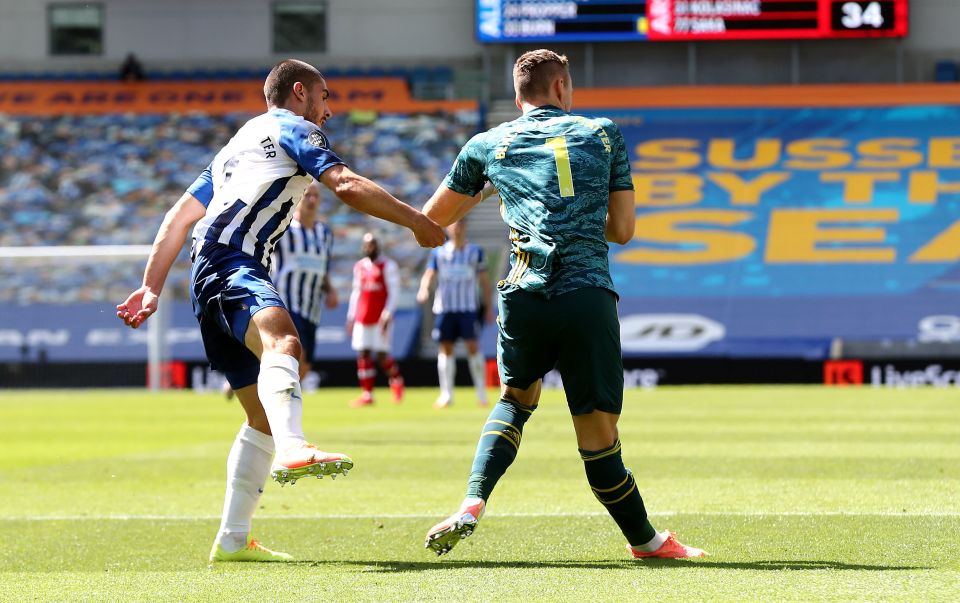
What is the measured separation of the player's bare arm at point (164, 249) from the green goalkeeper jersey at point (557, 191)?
125 centimetres

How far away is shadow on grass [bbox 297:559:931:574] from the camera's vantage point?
5098mm

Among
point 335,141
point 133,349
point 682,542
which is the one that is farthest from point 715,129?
point 682,542

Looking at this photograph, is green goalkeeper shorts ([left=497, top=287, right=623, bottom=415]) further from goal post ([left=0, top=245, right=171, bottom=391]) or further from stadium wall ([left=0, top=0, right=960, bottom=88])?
stadium wall ([left=0, top=0, right=960, bottom=88])

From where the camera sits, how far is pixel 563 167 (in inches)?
204

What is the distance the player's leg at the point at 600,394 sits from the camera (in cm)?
512

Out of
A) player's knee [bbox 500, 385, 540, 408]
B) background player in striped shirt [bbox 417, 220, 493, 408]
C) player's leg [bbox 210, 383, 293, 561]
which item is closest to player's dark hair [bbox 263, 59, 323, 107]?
player's leg [bbox 210, 383, 293, 561]

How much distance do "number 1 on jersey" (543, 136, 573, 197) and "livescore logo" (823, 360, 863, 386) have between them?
20302 millimetres

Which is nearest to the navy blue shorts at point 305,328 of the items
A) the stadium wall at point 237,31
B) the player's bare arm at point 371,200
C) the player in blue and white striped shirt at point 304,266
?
the player in blue and white striped shirt at point 304,266

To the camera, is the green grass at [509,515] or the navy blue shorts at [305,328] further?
the navy blue shorts at [305,328]

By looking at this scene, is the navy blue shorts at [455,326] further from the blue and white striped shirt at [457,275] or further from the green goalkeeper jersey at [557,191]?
the green goalkeeper jersey at [557,191]

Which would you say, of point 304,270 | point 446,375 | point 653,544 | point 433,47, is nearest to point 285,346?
point 653,544

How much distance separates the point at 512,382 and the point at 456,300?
13308mm

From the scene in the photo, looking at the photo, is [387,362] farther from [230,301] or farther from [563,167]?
[563,167]

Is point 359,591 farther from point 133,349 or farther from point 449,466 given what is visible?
point 133,349
